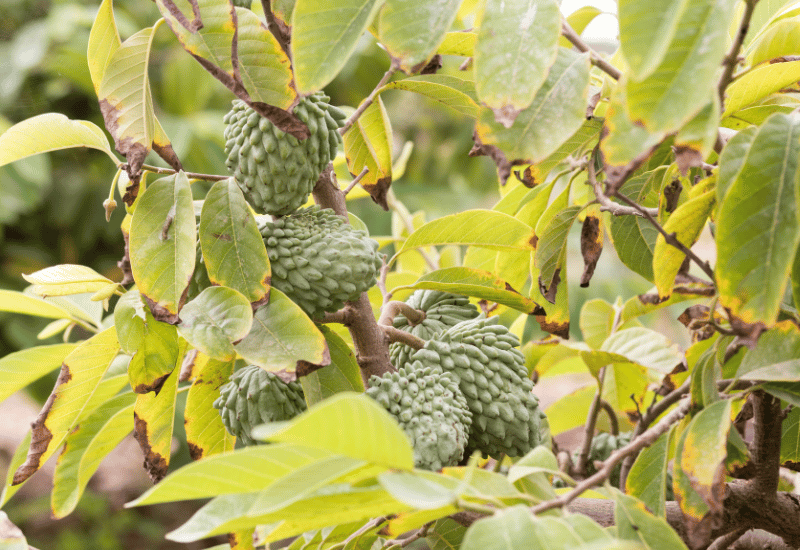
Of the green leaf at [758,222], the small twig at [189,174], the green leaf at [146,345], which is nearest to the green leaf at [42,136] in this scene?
the small twig at [189,174]

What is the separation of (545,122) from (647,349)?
0.40m

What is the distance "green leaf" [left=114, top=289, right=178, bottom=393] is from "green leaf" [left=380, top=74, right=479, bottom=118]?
1.17ft

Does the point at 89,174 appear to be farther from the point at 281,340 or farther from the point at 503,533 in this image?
the point at 503,533

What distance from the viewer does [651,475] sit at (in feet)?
2.03

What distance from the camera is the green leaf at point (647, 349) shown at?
0.77m

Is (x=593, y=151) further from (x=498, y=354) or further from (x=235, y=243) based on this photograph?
(x=235, y=243)

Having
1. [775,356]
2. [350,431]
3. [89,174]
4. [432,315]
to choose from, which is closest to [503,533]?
[350,431]

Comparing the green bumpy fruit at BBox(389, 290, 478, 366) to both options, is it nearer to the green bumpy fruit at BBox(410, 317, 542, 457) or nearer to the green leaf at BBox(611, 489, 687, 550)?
the green bumpy fruit at BBox(410, 317, 542, 457)

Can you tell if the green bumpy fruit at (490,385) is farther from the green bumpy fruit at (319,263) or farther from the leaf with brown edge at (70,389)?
the leaf with brown edge at (70,389)

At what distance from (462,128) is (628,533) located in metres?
3.58

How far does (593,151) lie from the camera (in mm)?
685

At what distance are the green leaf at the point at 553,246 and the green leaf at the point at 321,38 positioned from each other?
32 centimetres

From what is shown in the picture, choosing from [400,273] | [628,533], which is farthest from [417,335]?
[628,533]

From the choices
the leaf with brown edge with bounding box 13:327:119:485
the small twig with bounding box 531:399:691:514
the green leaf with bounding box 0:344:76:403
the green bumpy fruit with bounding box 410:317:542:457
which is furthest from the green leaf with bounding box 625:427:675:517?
the green leaf with bounding box 0:344:76:403
